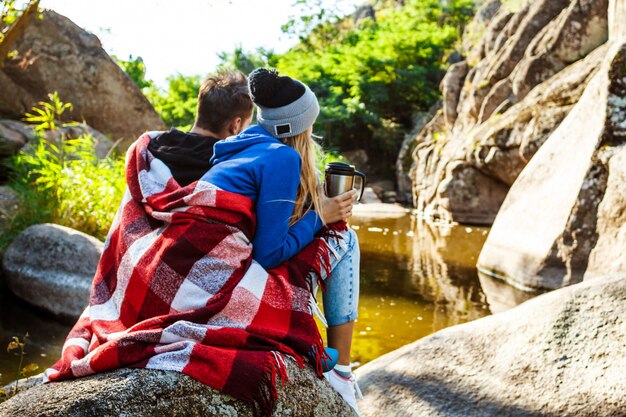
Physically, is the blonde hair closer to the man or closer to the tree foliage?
the man

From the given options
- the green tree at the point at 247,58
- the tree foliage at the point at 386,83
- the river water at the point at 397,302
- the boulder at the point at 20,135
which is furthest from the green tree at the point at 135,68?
the river water at the point at 397,302

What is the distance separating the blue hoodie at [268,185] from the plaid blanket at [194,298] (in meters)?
0.04

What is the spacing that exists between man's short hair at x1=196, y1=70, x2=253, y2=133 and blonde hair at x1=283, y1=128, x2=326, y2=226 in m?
0.29

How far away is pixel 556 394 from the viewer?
2809 millimetres

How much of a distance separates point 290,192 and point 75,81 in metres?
10.6

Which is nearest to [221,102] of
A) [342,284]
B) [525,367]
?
[342,284]

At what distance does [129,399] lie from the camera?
1915 millimetres

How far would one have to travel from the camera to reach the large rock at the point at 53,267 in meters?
5.73

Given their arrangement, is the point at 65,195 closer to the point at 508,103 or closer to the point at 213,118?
the point at 213,118

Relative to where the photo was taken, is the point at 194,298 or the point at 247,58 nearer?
the point at 194,298

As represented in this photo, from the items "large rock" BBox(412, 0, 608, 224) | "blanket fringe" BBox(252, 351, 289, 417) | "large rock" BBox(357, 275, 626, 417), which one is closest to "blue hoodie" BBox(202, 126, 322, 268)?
"blanket fringe" BBox(252, 351, 289, 417)

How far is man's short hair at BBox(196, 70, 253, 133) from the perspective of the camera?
113 inches

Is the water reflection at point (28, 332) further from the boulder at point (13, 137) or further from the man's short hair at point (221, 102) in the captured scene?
the boulder at point (13, 137)

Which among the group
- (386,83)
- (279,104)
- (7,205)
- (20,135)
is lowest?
(7,205)
